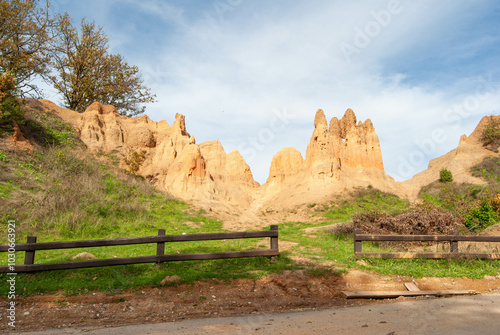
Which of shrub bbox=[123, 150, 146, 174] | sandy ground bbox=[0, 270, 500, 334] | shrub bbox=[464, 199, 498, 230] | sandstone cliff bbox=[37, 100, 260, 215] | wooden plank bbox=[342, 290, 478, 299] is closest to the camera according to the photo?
sandy ground bbox=[0, 270, 500, 334]

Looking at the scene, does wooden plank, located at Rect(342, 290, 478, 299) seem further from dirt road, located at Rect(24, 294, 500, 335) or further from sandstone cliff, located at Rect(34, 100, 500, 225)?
sandstone cliff, located at Rect(34, 100, 500, 225)

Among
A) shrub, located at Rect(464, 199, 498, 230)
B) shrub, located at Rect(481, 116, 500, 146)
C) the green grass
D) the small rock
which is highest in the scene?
shrub, located at Rect(481, 116, 500, 146)

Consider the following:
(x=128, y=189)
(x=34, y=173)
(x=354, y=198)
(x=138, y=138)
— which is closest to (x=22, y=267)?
(x=34, y=173)

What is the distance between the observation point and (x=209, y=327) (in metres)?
5.23

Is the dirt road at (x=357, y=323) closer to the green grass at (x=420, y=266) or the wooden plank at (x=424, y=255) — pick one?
the green grass at (x=420, y=266)

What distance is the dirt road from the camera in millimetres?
4914

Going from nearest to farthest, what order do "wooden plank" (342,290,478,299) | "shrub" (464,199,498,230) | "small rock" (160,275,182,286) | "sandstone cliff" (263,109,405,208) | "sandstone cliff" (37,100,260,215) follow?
"wooden plank" (342,290,478,299) < "small rock" (160,275,182,286) < "shrub" (464,199,498,230) < "sandstone cliff" (37,100,260,215) < "sandstone cliff" (263,109,405,208)

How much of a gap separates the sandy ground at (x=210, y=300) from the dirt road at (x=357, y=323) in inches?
15.4

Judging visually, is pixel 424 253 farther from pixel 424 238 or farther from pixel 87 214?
pixel 87 214

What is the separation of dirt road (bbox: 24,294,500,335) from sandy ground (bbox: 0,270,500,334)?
0.39 meters

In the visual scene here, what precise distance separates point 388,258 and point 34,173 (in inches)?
732

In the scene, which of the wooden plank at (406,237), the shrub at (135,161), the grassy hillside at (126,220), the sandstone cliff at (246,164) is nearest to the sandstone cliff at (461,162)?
the sandstone cliff at (246,164)

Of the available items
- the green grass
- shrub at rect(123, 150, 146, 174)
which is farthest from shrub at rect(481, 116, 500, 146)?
shrub at rect(123, 150, 146, 174)

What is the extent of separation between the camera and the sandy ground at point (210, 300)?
5.95m
